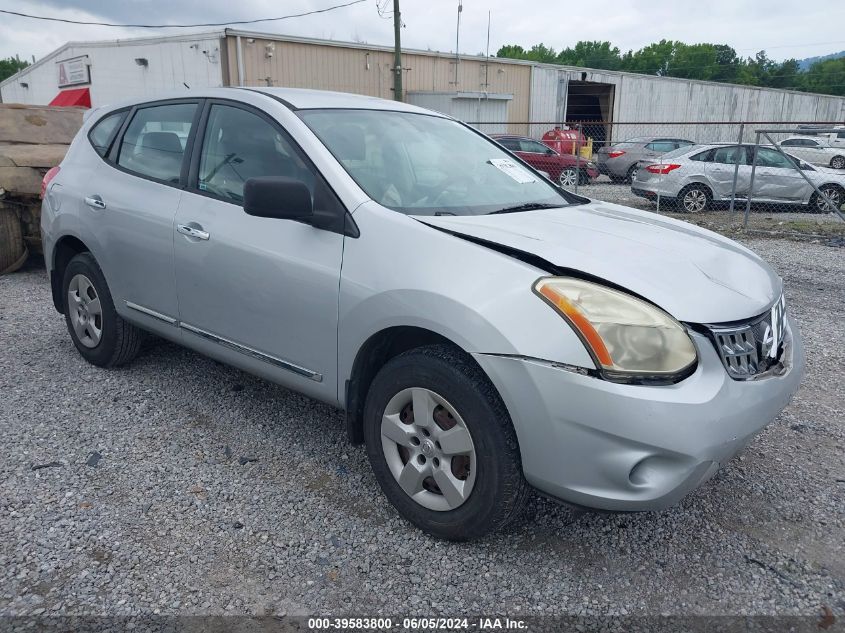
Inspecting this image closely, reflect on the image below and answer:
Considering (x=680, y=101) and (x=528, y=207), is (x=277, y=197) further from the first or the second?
(x=680, y=101)

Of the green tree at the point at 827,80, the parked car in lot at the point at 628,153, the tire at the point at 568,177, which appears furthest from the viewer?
the green tree at the point at 827,80

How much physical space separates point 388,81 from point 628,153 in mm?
10724

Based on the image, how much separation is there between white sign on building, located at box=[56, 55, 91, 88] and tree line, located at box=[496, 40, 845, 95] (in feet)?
222

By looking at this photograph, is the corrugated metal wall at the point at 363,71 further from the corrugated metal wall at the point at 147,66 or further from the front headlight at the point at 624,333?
the front headlight at the point at 624,333

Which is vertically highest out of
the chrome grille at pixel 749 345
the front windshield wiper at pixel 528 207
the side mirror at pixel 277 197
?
the side mirror at pixel 277 197

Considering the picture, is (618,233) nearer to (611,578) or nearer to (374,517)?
(611,578)

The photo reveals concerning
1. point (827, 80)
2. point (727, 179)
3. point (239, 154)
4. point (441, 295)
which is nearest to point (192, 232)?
point (239, 154)

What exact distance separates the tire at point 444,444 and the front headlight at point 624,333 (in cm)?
39

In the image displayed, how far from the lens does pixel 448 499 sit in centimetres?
259

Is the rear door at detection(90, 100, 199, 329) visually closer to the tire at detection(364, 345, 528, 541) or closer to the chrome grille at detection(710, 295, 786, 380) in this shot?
the tire at detection(364, 345, 528, 541)

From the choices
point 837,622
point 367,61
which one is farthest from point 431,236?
point 367,61

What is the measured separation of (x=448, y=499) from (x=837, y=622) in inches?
53.9

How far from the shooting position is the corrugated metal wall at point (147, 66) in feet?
69.8

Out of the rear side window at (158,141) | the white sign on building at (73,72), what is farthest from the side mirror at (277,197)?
the white sign on building at (73,72)
